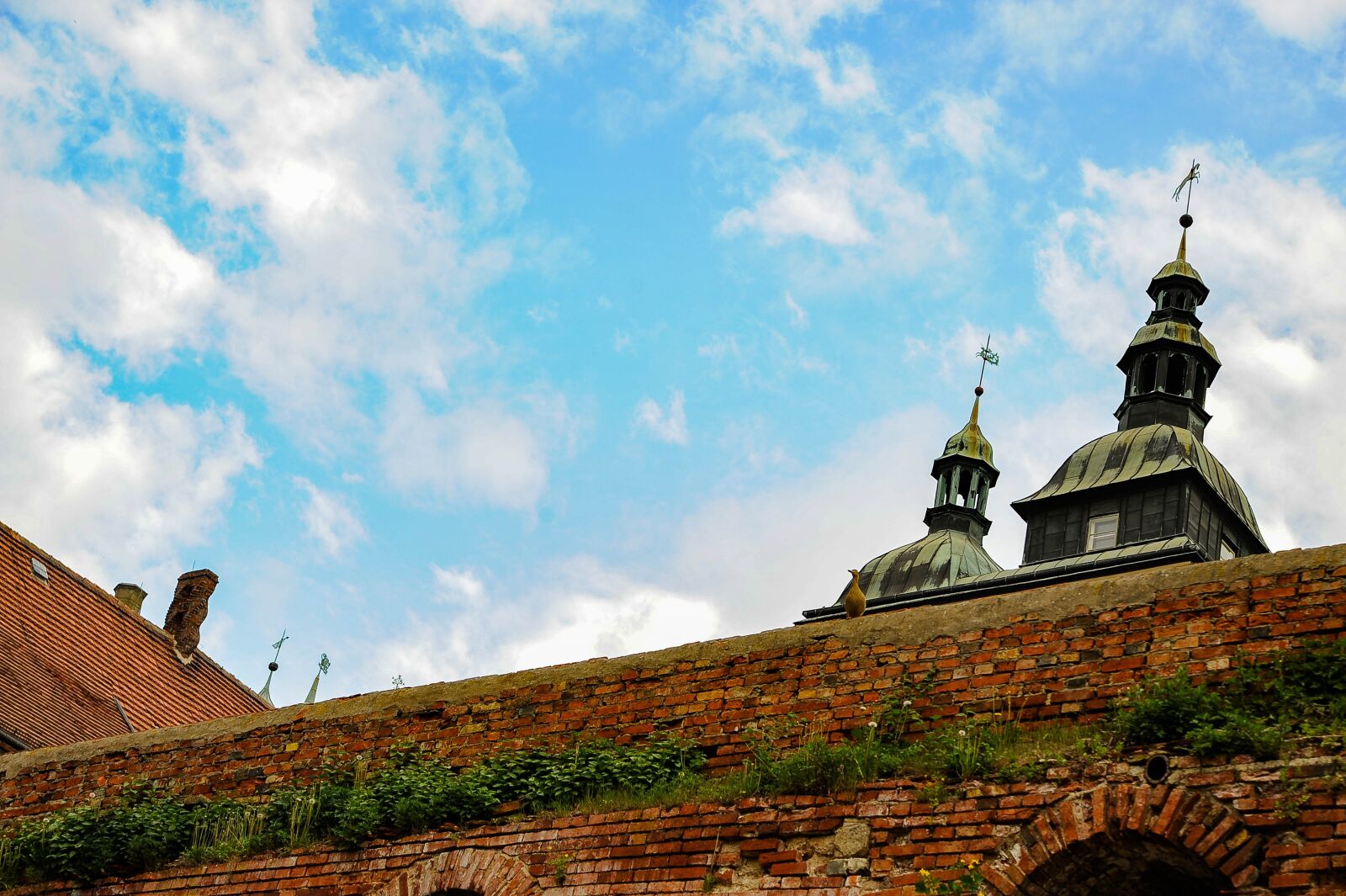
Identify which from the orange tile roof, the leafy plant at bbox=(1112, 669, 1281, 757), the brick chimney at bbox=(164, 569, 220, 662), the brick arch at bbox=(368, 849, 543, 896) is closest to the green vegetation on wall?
the leafy plant at bbox=(1112, 669, 1281, 757)

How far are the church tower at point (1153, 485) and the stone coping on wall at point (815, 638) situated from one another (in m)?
18.1

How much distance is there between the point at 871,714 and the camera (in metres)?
8.29

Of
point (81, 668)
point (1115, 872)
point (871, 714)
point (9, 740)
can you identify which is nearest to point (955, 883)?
point (1115, 872)

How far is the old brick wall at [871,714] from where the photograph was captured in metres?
6.84

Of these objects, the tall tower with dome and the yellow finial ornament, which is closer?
the yellow finial ornament

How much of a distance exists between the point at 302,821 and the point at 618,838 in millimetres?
2561

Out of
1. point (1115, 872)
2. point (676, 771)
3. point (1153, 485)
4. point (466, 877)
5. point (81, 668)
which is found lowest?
point (466, 877)

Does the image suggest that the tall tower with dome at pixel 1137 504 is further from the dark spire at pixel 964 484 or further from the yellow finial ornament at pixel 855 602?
the yellow finial ornament at pixel 855 602

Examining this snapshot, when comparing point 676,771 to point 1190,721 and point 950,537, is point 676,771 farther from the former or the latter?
point 950,537

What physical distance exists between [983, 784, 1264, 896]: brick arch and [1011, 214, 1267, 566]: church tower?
19.5m

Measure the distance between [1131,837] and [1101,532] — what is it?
22.2 m

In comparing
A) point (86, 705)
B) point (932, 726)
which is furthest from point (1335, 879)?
point (86, 705)

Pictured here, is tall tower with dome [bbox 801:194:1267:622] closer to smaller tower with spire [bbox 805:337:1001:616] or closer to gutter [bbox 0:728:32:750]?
smaller tower with spire [bbox 805:337:1001:616]

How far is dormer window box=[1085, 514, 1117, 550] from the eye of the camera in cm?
2816
